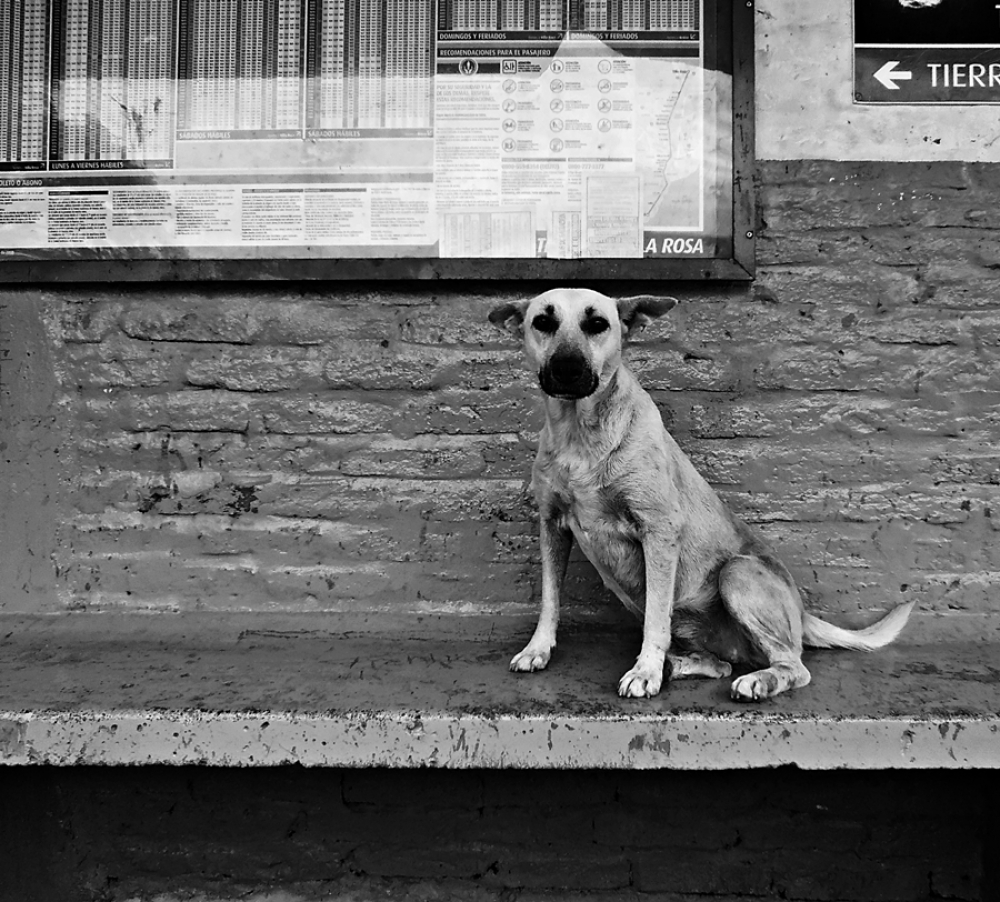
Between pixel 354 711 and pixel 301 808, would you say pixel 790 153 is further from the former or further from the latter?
pixel 301 808

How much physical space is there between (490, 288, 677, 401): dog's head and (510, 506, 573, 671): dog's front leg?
395mm

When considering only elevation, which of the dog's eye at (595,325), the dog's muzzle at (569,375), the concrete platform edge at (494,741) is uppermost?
the dog's eye at (595,325)

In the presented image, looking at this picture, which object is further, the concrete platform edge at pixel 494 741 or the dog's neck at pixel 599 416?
the dog's neck at pixel 599 416

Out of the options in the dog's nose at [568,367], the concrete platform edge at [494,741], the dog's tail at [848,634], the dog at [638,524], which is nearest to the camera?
the concrete platform edge at [494,741]

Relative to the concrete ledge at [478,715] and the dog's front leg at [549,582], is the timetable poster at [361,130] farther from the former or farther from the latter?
the concrete ledge at [478,715]

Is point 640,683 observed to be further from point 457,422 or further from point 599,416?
point 457,422

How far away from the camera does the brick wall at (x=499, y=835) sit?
216 cm

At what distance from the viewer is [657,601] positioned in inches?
77.6

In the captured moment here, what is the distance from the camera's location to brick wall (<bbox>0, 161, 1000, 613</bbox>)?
261cm

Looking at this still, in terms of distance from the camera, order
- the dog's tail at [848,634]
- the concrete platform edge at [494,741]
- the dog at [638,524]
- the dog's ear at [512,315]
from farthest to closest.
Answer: the dog's tail at [848,634] < the dog's ear at [512,315] < the dog at [638,524] < the concrete platform edge at [494,741]

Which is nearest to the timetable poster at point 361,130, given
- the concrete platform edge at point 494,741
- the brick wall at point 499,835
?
the concrete platform edge at point 494,741

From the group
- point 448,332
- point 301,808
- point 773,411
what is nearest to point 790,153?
point 773,411

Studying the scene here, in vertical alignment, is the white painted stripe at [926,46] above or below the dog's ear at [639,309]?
above

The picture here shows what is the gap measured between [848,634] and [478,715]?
4.27 feet
